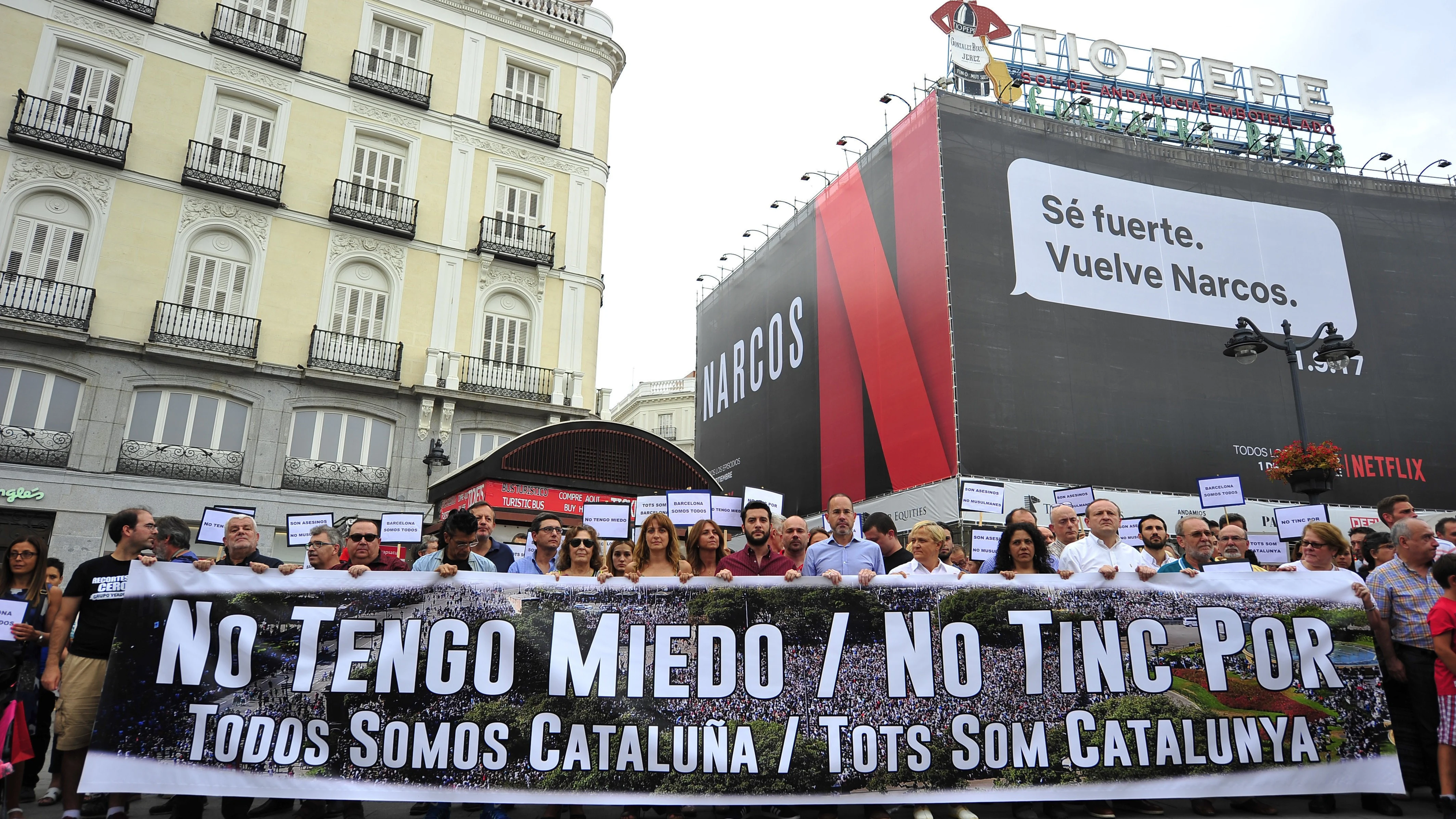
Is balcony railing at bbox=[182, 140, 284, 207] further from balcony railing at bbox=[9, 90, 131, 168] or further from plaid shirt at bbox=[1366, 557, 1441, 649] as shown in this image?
plaid shirt at bbox=[1366, 557, 1441, 649]

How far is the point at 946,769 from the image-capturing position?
4.50 meters

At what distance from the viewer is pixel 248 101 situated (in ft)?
55.5

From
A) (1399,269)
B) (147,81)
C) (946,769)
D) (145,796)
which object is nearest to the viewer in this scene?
(946,769)

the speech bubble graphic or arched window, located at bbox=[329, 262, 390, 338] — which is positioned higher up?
the speech bubble graphic

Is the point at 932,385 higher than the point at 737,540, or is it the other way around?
the point at 932,385

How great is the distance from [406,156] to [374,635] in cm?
1589

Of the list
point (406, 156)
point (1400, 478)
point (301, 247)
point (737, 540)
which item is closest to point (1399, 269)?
point (1400, 478)

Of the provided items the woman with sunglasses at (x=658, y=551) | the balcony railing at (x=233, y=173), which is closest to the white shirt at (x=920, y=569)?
the woman with sunglasses at (x=658, y=551)

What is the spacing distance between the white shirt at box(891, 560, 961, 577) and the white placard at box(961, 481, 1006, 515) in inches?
174

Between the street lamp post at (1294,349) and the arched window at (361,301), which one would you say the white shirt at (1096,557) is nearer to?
the street lamp post at (1294,349)

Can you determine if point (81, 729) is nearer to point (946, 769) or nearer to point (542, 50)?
point (946, 769)

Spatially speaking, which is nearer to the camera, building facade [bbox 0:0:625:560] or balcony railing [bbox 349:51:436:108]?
building facade [bbox 0:0:625:560]

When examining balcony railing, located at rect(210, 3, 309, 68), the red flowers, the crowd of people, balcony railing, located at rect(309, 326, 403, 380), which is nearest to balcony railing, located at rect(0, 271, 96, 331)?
balcony railing, located at rect(309, 326, 403, 380)

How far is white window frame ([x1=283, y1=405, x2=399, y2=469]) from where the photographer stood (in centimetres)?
1572
